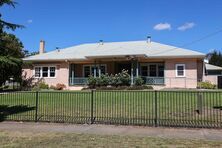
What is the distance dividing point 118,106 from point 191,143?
7.48 m

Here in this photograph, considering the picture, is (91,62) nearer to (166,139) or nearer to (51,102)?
(51,102)

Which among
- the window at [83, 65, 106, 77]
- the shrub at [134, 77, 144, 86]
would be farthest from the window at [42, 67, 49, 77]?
the shrub at [134, 77, 144, 86]

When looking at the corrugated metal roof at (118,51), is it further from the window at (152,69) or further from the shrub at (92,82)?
the shrub at (92,82)

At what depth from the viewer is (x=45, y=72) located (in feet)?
129

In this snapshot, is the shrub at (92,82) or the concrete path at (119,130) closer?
the concrete path at (119,130)

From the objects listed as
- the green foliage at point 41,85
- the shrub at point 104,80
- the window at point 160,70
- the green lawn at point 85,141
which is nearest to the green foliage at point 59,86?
the green foliage at point 41,85

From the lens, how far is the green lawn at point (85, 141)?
8617 mm

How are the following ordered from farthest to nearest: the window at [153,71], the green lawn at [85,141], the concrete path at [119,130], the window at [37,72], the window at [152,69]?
1. the window at [37,72]
2. the window at [153,71]
3. the window at [152,69]
4. the concrete path at [119,130]
5. the green lawn at [85,141]

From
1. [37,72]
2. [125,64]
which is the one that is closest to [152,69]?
[125,64]

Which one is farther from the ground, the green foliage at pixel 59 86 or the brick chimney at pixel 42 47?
the brick chimney at pixel 42 47

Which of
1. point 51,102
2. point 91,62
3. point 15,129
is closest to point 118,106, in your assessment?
point 51,102

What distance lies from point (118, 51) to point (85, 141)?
27.9 meters

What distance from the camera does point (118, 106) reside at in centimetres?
1605

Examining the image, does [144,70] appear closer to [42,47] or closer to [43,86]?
[43,86]
